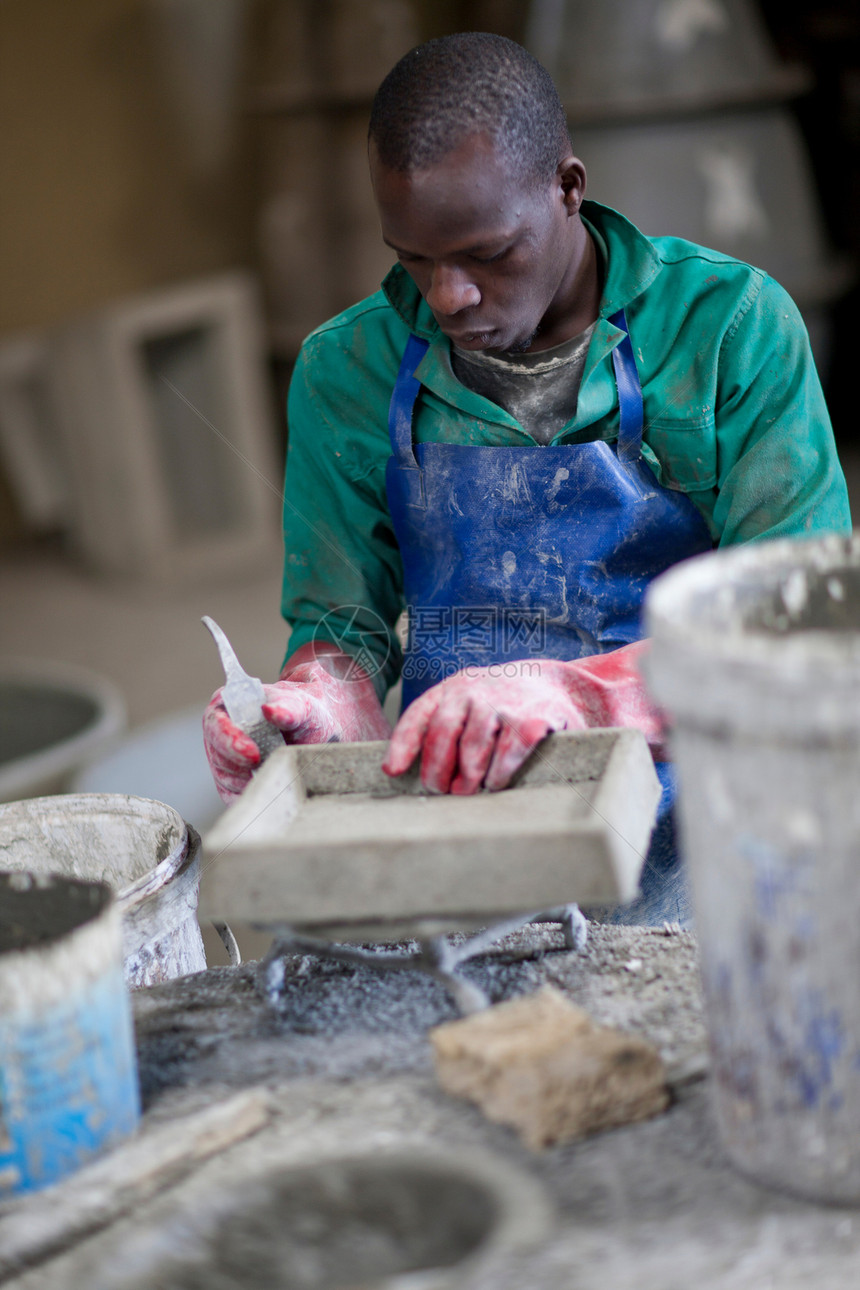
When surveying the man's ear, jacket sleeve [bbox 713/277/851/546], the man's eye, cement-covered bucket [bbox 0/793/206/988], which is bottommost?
cement-covered bucket [bbox 0/793/206/988]

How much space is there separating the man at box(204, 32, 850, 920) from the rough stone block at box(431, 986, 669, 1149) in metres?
0.32

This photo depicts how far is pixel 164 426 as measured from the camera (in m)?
6.09

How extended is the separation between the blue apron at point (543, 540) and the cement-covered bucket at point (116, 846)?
527mm

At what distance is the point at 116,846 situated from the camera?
188 cm

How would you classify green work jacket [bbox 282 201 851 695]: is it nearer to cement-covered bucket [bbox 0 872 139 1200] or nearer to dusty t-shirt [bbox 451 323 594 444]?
dusty t-shirt [bbox 451 323 594 444]

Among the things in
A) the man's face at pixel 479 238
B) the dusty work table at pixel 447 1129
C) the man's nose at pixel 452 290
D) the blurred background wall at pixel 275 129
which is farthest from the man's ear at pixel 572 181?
the blurred background wall at pixel 275 129

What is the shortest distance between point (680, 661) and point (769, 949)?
0.26 meters

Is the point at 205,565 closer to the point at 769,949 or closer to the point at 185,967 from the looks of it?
the point at 185,967

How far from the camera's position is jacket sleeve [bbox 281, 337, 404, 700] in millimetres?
2018

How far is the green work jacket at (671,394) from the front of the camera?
181cm

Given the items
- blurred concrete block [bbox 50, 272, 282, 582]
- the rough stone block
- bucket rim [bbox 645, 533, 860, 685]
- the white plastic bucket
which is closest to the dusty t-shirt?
bucket rim [bbox 645, 533, 860, 685]

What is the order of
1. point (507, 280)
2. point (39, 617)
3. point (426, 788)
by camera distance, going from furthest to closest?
point (39, 617)
point (507, 280)
point (426, 788)

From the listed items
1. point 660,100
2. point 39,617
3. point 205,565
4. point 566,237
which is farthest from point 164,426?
point 566,237

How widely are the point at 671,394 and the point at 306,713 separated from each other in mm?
694
